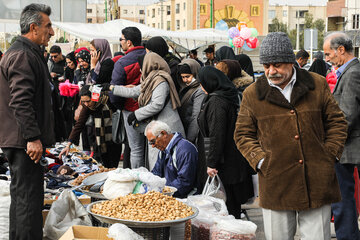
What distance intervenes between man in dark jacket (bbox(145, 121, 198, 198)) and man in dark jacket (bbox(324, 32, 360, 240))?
54.5 inches

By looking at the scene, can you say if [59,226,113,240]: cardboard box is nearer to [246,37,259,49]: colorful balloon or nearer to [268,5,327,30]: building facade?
[246,37,259,49]: colorful balloon

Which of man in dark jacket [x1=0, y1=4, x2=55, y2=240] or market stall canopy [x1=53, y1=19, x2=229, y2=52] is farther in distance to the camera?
market stall canopy [x1=53, y1=19, x2=229, y2=52]

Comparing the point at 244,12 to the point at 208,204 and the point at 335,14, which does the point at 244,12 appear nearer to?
the point at 335,14

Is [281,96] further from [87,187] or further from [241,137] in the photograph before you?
[87,187]

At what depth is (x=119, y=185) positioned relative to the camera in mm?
4617

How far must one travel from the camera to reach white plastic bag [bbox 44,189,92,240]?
16.4 feet

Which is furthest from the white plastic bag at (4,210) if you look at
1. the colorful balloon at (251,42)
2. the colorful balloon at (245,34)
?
the colorful balloon at (251,42)

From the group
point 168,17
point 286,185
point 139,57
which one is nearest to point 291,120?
point 286,185

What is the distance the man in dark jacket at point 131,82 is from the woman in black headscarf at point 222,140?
1.58 metres

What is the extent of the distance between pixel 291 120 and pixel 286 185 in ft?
1.43

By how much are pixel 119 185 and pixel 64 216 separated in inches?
34.5

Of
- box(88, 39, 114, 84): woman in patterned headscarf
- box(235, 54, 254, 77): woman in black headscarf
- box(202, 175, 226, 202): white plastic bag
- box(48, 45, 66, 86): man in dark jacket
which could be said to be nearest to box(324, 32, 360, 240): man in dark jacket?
box(202, 175, 226, 202): white plastic bag

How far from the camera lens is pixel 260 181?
3871 millimetres

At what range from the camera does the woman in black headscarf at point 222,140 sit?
17.8 feet
